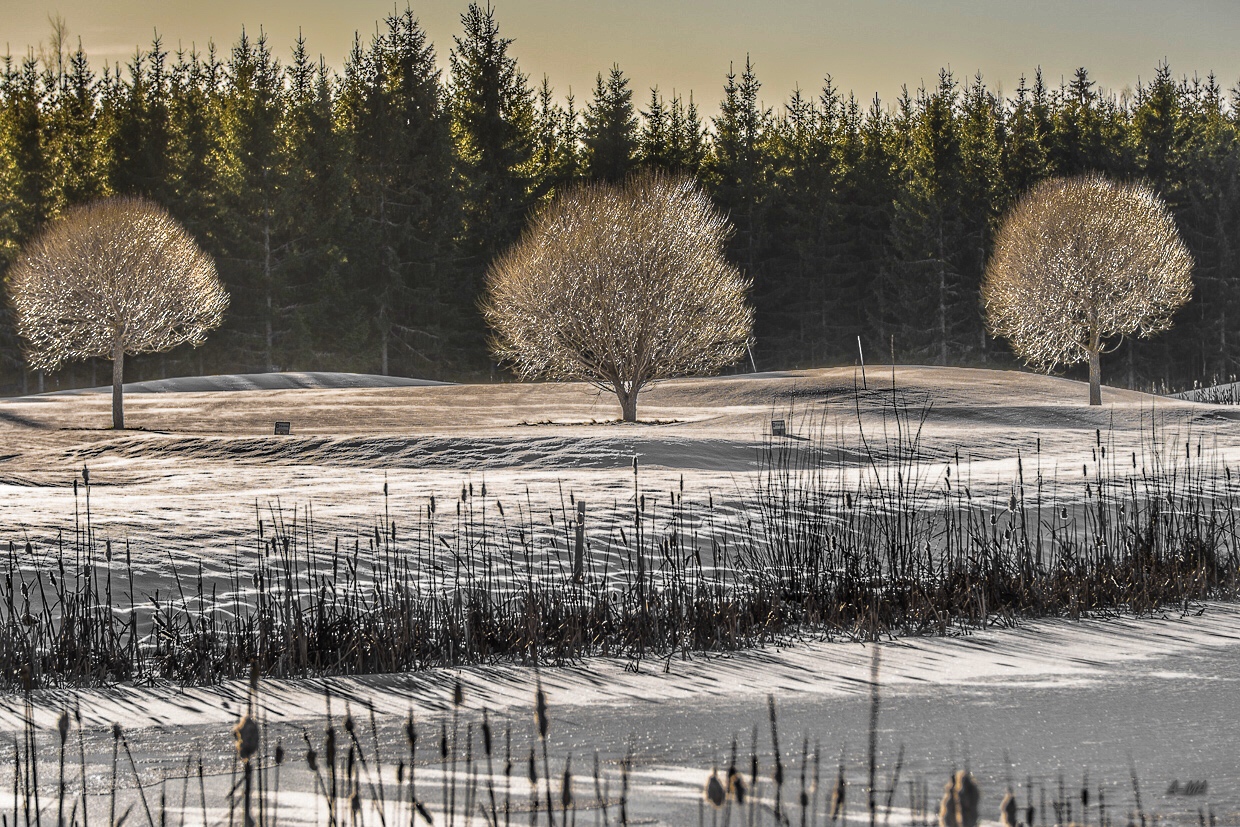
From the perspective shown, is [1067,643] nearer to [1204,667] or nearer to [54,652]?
[1204,667]

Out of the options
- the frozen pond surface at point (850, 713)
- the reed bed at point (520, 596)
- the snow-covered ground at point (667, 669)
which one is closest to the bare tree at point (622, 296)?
the snow-covered ground at point (667, 669)

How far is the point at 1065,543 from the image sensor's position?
889 centimetres

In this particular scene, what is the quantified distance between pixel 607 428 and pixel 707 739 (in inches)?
615

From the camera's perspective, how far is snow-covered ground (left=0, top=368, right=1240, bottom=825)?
16.4ft

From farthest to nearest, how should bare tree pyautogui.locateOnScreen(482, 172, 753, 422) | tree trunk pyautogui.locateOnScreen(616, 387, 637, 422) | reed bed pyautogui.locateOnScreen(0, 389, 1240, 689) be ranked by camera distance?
tree trunk pyautogui.locateOnScreen(616, 387, 637, 422)
bare tree pyautogui.locateOnScreen(482, 172, 753, 422)
reed bed pyautogui.locateOnScreen(0, 389, 1240, 689)

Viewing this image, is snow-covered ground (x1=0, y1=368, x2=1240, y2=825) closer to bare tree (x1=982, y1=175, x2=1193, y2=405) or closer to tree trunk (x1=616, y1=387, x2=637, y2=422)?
tree trunk (x1=616, y1=387, x2=637, y2=422)

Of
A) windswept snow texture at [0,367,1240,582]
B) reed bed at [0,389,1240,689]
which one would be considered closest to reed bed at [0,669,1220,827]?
reed bed at [0,389,1240,689]

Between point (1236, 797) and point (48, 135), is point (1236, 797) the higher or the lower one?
the lower one

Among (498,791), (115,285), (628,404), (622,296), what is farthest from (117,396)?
(498,791)

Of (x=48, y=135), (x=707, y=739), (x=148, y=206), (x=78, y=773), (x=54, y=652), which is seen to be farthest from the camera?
(x=48, y=135)

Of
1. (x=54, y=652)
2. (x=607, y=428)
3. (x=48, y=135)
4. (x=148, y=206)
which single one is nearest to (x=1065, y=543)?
(x=54, y=652)

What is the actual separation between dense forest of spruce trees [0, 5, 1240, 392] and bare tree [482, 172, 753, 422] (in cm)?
2129

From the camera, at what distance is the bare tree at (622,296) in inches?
952

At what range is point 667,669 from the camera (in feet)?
22.1
